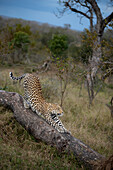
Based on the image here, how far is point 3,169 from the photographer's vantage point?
3.04 m

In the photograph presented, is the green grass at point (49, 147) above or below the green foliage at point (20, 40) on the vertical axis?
below

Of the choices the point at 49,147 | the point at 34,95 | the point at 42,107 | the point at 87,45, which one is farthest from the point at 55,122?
the point at 87,45

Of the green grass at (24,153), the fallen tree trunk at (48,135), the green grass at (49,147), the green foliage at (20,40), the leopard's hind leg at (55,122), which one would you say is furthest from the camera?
the green foliage at (20,40)

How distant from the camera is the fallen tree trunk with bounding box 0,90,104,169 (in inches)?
151

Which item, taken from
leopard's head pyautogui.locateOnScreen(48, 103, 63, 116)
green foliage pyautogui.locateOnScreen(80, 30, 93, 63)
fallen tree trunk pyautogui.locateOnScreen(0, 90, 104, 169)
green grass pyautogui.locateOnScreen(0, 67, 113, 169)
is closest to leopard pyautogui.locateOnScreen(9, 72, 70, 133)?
→ leopard's head pyautogui.locateOnScreen(48, 103, 63, 116)

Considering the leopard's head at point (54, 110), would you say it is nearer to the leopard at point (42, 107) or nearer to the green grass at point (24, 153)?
the leopard at point (42, 107)

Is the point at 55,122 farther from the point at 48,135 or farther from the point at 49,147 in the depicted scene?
the point at 49,147

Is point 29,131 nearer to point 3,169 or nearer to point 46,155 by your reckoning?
point 46,155

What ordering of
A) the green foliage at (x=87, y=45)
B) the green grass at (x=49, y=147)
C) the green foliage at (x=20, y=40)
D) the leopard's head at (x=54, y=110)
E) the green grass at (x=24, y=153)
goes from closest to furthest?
the green grass at (x=24, y=153)
the green grass at (x=49, y=147)
the leopard's head at (x=54, y=110)
the green foliage at (x=87, y=45)
the green foliage at (x=20, y=40)

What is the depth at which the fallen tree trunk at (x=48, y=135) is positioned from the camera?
3.84 meters

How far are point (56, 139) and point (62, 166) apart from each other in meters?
0.67

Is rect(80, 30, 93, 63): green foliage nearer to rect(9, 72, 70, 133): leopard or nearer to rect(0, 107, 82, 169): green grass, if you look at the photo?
rect(9, 72, 70, 133): leopard

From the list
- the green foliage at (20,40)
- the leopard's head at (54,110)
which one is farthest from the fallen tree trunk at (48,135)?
the green foliage at (20,40)

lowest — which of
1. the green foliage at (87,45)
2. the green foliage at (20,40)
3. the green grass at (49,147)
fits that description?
the green grass at (49,147)
